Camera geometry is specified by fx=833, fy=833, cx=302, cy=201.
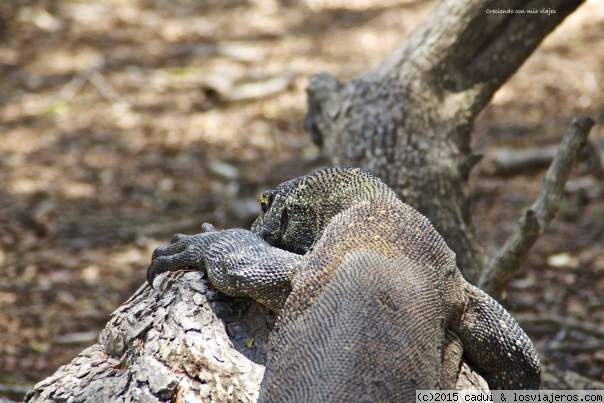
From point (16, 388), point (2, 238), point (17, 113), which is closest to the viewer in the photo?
point (16, 388)

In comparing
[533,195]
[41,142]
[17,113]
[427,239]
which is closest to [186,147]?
[41,142]

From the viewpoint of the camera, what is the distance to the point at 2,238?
23.3 feet

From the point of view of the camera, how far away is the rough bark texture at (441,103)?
481 centimetres

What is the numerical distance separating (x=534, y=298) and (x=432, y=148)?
6.00 ft

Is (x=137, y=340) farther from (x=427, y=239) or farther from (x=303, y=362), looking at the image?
(x=427, y=239)

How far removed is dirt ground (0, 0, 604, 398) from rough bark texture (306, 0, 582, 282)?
1.20 meters

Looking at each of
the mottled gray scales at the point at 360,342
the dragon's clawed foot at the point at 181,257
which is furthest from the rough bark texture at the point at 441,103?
the mottled gray scales at the point at 360,342

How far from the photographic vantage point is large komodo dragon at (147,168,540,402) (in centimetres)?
277

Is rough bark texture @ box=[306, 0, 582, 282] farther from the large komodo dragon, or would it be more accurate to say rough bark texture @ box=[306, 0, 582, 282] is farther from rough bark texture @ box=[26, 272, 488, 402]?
rough bark texture @ box=[26, 272, 488, 402]

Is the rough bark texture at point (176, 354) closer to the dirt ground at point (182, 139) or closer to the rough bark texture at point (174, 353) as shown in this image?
the rough bark texture at point (174, 353)

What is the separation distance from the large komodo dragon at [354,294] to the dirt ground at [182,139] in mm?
1829

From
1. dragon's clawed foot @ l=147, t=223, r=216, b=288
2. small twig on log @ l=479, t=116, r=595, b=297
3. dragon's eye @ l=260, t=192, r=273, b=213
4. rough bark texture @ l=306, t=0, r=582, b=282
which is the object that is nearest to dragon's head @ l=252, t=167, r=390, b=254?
dragon's eye @ l=260, t=192, r=273, b=213

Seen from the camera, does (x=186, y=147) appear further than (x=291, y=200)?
Yes

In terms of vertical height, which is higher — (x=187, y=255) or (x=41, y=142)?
(x=187, y=255)
